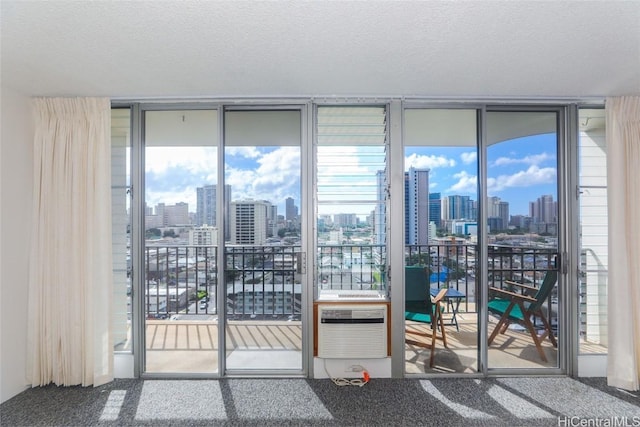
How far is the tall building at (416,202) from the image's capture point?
257 cm

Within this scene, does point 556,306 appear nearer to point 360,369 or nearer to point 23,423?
point 360,369

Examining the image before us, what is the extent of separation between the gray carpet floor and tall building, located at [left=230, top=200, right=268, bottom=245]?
1.23m

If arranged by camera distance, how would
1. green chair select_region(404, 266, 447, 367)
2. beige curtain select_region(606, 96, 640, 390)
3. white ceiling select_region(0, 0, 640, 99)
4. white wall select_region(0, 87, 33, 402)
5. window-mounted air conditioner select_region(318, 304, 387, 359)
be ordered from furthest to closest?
green chair select_region(404, 266, 447, 367) → window-mounted air conditioner select_region(318, 304, 387, 359) → beige curtain select_region(606, 96, 640, 390) → white wall select_region(0, 87, 33, 402) → white ceiling select_region(0, 0, 640, 99)

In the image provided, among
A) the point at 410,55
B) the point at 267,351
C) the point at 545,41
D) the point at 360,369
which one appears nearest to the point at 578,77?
the point at 545,41

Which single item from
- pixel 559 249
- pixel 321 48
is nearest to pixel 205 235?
pixel 321 48

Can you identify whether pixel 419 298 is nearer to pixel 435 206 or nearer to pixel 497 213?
pixel 435 206

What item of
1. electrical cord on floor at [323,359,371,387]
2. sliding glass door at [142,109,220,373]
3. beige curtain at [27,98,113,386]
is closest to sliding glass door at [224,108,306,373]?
sliding glass door at [142,109,220,373]

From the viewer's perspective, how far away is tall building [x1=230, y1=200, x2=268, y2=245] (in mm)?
2570

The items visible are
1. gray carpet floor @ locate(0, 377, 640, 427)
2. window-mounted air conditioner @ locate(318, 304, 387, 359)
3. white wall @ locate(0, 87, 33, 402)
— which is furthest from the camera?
window-mounted air conditioner @ locate(318, 304, 387, 359)

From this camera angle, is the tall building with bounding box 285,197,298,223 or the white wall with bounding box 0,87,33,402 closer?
the white wall with bounding box 0,87,33,402

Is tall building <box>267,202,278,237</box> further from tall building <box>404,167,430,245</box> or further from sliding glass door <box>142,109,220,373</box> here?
tall building <box>404,167,430,245</box>

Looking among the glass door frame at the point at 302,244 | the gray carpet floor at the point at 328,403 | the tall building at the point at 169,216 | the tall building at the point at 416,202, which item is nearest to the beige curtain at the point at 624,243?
the gray carpet floor at the point at 328,403

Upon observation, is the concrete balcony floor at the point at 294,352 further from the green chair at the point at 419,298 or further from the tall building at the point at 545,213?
the tall building at the point at 545,213

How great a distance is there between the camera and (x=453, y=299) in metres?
2.74
